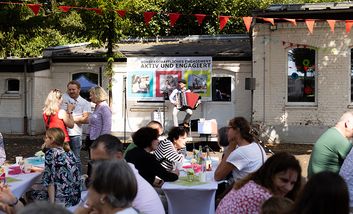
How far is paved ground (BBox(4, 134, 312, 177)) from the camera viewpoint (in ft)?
44.1

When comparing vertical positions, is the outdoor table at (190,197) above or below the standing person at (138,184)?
below

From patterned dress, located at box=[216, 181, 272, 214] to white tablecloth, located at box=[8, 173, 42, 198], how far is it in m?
2.92

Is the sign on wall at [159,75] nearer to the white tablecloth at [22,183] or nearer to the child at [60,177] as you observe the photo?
the white tablecloth at [22,183]

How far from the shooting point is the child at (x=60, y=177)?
547 cm

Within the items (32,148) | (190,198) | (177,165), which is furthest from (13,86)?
(190,198)

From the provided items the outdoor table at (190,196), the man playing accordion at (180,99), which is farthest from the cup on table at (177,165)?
the man playing accordion at (180,99)

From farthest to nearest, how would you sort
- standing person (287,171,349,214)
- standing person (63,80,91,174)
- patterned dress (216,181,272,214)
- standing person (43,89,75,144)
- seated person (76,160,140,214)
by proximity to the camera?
standing person (63,80,91,174)
standing person (43,89,75,144)
patterned dress (216,181,272,214)
seated person (76,160,140,214)
standing person (287,171,349,214)

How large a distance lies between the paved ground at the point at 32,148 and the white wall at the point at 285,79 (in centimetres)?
82

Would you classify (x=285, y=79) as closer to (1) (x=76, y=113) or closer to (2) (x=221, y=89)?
(2) (x=221, y=89)

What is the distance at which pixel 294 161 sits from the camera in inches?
143

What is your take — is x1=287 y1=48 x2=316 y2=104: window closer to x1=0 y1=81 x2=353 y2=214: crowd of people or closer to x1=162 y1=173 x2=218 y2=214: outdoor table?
x1=0 y1=81 x2=353 y2=214: crowd of people

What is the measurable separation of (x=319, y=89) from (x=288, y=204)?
1396cm

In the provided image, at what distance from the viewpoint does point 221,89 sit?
18.1m

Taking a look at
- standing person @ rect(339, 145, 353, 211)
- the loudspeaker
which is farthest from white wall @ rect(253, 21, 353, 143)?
standing person @ rect(339, 145, 353, 211)
